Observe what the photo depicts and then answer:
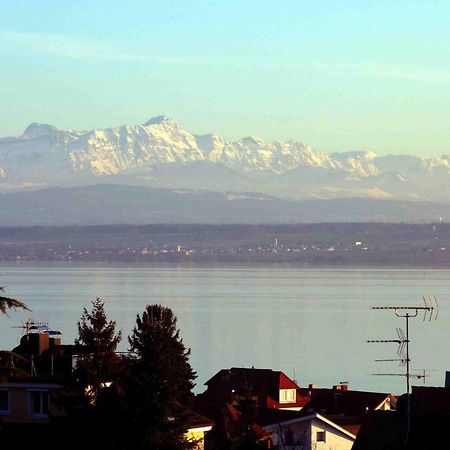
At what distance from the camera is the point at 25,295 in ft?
326

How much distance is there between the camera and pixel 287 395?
2808 cm

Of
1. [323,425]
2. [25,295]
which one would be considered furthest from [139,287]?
[323,425]

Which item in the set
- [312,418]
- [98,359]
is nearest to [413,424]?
[98,359]

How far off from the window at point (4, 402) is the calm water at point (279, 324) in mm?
22546

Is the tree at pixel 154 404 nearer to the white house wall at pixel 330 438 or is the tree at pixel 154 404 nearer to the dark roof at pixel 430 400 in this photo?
the dark roof at pixel 430 400

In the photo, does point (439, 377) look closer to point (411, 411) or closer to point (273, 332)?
point (273, 332)

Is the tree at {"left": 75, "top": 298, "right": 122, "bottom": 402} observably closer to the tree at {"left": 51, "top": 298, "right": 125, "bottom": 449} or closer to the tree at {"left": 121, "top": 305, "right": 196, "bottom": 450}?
the tree at {"left": 51, "top": 298, "right": 125, "bottom": 449}

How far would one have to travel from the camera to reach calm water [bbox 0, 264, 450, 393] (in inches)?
1898

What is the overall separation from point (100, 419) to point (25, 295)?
8675 centimetres

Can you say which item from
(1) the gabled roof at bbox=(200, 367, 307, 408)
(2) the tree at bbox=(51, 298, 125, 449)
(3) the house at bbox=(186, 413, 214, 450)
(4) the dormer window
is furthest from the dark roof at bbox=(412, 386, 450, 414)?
(4) the dormer window

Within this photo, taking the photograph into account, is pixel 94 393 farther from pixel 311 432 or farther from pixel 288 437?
pixel 311 432

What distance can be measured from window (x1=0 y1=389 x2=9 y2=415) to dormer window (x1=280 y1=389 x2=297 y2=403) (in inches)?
507

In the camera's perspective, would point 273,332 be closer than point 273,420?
No

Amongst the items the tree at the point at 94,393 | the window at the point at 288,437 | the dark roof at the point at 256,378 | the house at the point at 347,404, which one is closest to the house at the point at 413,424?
the tree at the point at 94,393
